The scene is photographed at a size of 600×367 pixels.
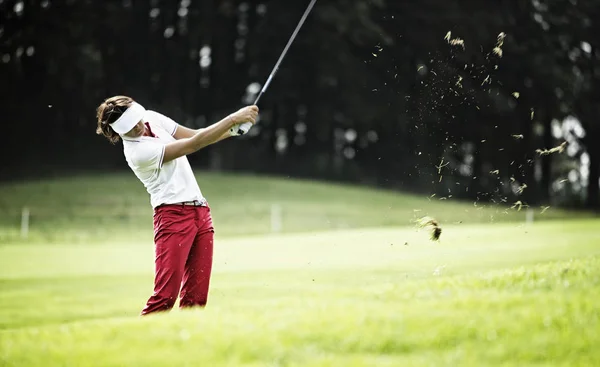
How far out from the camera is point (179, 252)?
7004 mm

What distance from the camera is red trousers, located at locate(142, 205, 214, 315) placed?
7020 mm

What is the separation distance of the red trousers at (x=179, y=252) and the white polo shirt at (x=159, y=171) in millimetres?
94

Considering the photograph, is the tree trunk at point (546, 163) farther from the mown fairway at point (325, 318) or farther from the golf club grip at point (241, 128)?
the golf club grip at point (241, 128)

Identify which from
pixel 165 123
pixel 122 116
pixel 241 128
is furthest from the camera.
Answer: pixel 165 123

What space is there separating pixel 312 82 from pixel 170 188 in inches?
1448

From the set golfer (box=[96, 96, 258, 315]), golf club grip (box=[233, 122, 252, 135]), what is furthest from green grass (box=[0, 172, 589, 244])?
golf club grip (box=[233, 122, 252, 135])

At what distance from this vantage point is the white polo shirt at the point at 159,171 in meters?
6.92

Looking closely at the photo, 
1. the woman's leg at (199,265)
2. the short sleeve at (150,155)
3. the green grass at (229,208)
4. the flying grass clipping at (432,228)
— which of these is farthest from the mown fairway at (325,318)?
the green grass at (229,208)

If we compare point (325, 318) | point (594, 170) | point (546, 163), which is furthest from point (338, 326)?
point (594, 170)

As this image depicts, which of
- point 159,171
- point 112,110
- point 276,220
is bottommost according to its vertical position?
point 276,220

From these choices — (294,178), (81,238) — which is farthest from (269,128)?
(81,238)

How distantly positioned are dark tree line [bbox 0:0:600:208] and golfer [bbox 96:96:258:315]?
31021 millimetres

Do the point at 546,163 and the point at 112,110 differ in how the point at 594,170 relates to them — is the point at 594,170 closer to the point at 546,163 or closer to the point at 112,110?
the point at 546,163

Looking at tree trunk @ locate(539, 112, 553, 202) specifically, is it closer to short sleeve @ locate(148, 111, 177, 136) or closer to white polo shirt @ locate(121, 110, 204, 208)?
short sleeve @ locate(148, 111, 177, 136)
